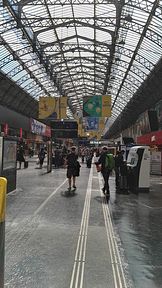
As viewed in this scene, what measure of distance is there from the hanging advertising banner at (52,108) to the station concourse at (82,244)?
17.5 m

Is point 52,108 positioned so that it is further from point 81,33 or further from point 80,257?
point 80,257

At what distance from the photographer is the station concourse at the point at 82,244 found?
17.5ft

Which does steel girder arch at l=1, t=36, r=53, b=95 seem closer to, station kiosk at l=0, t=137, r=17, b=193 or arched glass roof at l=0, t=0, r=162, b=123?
arched glass roof at l=0, t=0, r=162, b=123

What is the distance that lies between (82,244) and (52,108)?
23.8 meters

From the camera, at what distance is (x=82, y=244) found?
730cm

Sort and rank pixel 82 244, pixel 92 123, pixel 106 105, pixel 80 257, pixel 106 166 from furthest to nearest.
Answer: pixel 92 123
pixel 106 105
pixel 106 166
pixel 82 244
pixel 80 257

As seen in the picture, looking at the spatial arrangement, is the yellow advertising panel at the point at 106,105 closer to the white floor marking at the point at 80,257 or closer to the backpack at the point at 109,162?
the backpack at the point at 109,162

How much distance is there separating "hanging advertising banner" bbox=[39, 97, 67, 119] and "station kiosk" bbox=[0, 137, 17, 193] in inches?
569

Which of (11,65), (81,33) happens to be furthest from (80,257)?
(11,65)

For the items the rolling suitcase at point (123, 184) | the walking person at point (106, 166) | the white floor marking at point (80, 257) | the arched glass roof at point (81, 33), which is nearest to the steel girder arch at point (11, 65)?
the arched glass roof at point (81, 33)

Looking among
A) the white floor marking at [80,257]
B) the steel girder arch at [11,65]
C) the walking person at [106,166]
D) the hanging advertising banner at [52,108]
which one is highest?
the steel girder arch at [11,65]

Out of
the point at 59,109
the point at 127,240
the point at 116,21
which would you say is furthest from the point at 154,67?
the point at 127,240

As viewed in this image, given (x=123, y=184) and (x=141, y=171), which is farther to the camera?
(x=141, y=171)

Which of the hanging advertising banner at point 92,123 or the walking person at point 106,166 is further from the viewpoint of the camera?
the hanging advertising banner at point 92,123
